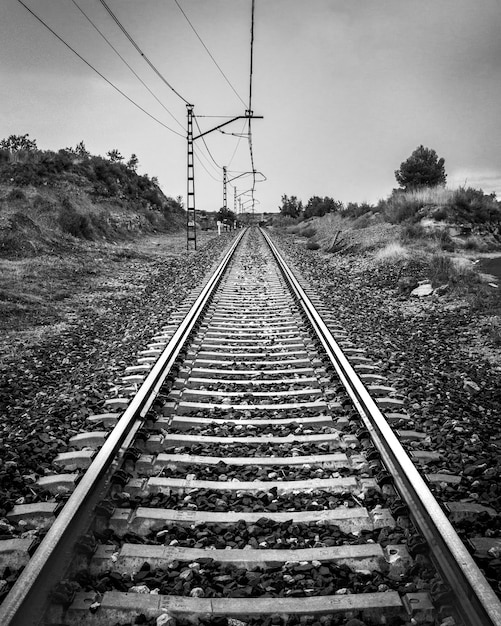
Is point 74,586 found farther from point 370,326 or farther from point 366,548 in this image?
point 370,326

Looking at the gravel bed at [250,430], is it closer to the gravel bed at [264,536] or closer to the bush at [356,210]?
the gravel bed at [264,536]

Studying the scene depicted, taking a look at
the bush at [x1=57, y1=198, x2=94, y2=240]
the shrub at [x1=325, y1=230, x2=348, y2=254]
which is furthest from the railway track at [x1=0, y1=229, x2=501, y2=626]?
the bush at [x1=57, y1=198, x2=94, y2=240]

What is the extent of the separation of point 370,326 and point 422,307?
1.99m

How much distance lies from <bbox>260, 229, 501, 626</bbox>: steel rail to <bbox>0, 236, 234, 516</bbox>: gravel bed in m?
2.47

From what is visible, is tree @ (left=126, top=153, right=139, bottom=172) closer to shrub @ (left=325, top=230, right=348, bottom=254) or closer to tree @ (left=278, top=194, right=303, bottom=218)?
shrub @ (left=325, top=230, right=348, bottom=254)

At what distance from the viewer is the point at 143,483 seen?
3.33 meters

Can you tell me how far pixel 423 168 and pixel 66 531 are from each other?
134 ft

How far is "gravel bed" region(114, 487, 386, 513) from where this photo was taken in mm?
3113

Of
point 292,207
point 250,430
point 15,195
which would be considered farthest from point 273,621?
point 292,207

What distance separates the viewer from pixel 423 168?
3859 centimetres

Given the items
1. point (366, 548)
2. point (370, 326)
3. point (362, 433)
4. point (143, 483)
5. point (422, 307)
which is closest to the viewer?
point (366, 548)

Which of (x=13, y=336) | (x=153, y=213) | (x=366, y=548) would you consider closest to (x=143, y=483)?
(x=366, y=548)

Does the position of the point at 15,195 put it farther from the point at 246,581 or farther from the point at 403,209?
the point at 246,581

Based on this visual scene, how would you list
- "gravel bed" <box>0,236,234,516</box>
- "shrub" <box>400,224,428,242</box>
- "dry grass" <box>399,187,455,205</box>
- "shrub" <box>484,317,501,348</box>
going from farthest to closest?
1. "dry grass" <box>399,187,455,205</box>
2. "shrub" <box>400,224,428,242</box>
3. "shrub" <box>484,317,501,348</box>
4. "gravel bed" <box>0,236,234,516</box>
